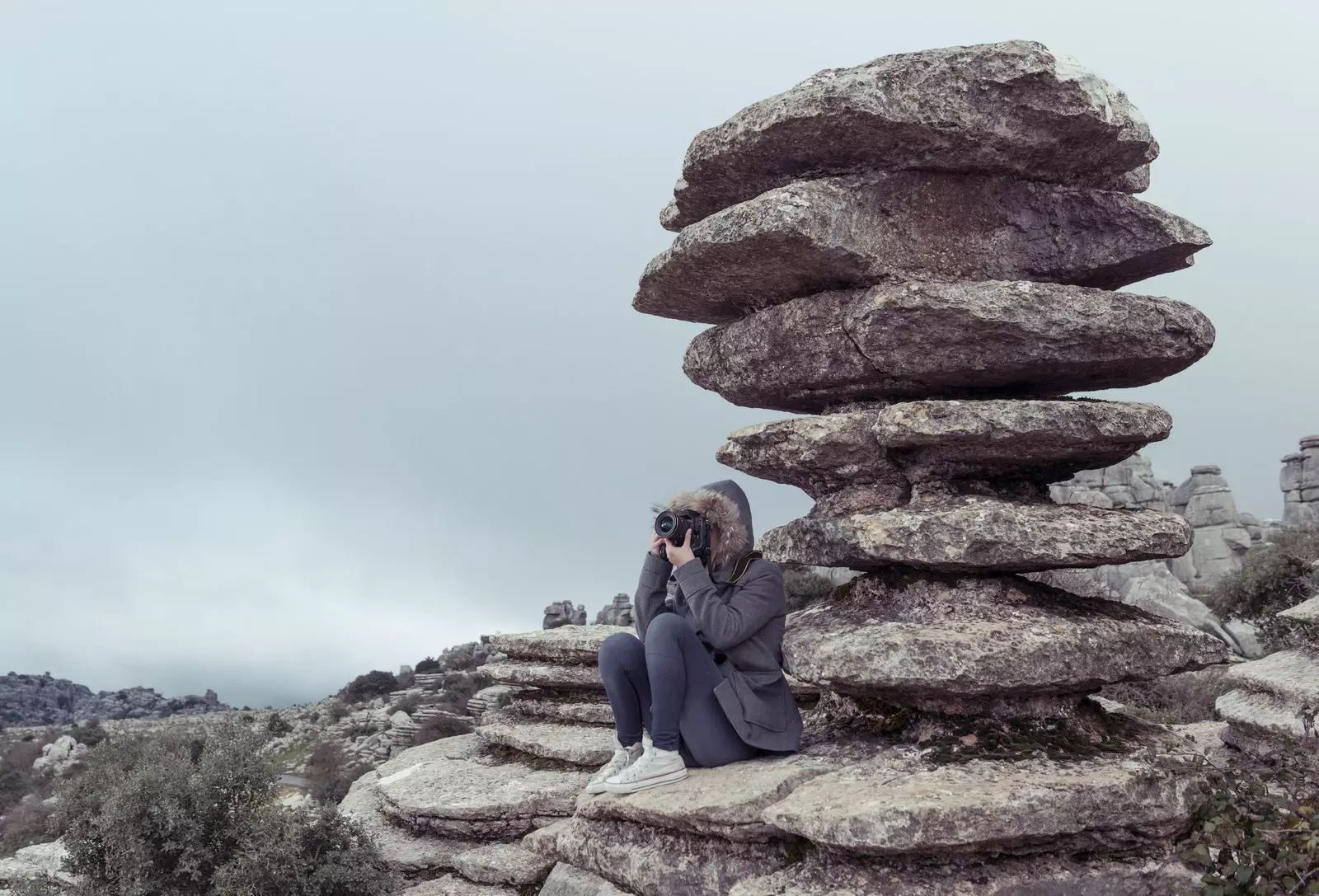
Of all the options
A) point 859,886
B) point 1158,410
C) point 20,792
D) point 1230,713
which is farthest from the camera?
point 20,792

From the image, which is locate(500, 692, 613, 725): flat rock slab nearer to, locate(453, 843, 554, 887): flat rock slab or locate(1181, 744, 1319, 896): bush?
locate(453, 843, 554, 887): flat rock slab

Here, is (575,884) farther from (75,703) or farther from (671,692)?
(75,703)

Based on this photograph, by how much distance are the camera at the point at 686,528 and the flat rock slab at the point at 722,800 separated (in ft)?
4.61

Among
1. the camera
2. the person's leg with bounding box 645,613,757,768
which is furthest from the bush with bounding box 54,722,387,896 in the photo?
the camera

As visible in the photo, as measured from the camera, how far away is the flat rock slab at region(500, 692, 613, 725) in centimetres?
980

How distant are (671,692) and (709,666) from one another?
13.4 inches

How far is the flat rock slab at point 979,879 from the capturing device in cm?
537

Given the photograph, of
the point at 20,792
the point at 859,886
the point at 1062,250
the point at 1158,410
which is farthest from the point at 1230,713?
→ the point at 20,792

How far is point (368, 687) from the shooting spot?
3522 centimetres

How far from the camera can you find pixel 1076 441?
256 inches

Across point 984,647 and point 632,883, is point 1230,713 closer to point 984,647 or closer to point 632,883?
point 984,647

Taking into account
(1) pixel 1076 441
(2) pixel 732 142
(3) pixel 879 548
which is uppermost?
(2) pixel 732 142

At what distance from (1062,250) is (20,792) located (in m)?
24.0

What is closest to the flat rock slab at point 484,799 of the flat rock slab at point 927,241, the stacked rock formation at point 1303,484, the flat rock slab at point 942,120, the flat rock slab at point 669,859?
the flat rock slab at point 669,859
